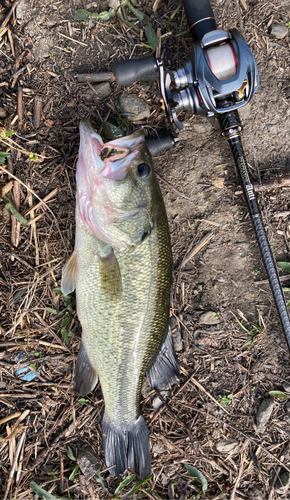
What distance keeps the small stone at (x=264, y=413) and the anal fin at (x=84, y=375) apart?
1613 mm

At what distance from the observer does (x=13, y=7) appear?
2.92m

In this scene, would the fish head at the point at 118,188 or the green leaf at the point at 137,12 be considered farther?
the green leaf at the point at 137,12

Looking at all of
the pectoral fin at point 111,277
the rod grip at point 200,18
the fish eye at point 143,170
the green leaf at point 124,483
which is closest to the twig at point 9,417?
the green leaf at point 124,483

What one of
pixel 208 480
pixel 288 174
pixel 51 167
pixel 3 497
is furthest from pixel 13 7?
pixel 208 480

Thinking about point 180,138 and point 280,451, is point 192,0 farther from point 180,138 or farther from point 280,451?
point 280,451

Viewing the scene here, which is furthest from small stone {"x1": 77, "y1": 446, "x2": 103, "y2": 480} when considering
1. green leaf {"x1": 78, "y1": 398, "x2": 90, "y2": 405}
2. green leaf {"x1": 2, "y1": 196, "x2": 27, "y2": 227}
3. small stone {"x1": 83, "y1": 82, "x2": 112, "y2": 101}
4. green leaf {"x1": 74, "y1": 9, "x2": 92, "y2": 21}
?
green leaf {"x1": 74, "y1": 9, "x2": 92, "y2": 21}

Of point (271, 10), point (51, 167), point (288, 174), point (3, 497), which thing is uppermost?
point (271, 10)

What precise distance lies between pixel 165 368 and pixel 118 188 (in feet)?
5.37

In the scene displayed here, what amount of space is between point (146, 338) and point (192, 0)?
2763 mm

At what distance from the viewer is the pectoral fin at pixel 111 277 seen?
2447mm

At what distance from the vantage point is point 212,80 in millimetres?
2418

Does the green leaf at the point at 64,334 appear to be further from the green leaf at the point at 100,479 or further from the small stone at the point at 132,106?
the small stone at the point at 132,106

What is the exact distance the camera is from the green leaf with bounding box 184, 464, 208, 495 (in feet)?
9.84

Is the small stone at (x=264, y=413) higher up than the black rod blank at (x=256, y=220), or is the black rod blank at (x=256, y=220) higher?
the black rod blank at (x=256, y=220)
